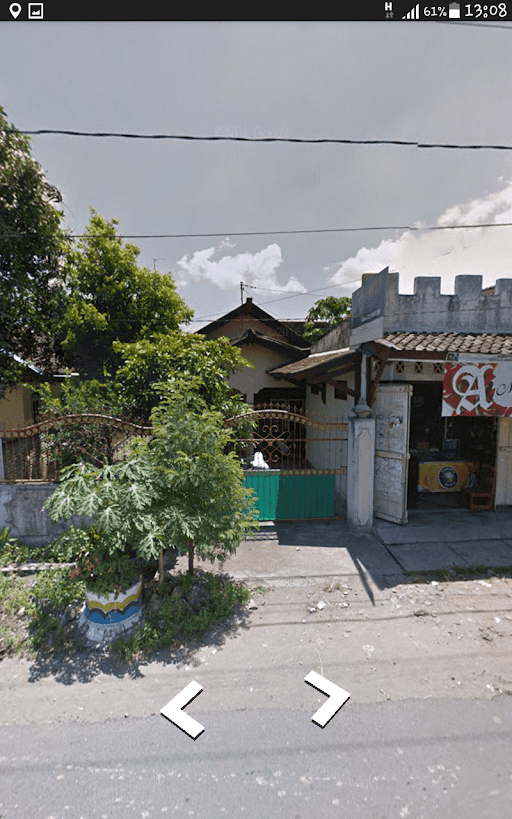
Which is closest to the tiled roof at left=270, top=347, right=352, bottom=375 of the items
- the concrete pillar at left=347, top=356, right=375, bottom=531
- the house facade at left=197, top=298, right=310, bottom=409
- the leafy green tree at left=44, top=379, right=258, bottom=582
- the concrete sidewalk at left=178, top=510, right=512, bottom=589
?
the house facade at left=197, top=298, right=310, bottom=409

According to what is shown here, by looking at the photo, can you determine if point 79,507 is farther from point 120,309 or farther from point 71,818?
point 120,309

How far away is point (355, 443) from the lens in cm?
684

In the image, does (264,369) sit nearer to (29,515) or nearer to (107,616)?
(29,515)

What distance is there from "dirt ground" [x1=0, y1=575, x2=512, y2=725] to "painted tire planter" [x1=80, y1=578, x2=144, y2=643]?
0.78ft

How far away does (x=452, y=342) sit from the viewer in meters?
7.04

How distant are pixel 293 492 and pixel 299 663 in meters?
3.59

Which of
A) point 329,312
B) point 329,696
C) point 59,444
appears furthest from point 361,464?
point 329,312

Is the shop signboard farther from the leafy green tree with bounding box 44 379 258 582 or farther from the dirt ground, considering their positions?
the leafy green tree with bounding box 44 379 258 582

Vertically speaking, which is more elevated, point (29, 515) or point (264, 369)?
point (264, 369)

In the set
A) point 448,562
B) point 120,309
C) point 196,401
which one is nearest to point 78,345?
point 120,309

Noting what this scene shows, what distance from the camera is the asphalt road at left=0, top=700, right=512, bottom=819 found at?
8.23 feet

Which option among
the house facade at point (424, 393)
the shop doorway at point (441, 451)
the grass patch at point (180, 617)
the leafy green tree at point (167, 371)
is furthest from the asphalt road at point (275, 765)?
the shop doorway at point (441, 451)

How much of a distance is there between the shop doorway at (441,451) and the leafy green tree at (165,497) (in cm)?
548

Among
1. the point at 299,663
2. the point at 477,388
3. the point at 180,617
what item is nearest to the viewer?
the point at 299,663
